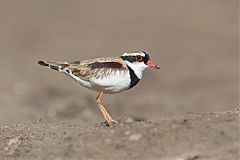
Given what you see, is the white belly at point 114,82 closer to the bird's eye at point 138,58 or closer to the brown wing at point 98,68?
the brown wing at point 98,68

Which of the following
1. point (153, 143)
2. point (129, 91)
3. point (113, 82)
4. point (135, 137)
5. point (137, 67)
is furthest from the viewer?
point (129, 91)

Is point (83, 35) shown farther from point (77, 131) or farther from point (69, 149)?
point (69, 149)

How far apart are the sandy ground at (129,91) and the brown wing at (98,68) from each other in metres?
0.73

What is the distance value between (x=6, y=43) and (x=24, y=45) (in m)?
0.57

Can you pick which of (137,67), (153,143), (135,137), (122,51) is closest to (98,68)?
(137,67)


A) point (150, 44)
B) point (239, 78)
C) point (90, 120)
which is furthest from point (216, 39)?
point (90, 120)

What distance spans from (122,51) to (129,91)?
2.92m

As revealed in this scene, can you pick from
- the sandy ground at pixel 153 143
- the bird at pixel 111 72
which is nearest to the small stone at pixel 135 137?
the sandy ground at pixel 153 143

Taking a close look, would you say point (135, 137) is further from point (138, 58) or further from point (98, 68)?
point (138, 58)

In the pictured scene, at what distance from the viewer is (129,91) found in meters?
16.6

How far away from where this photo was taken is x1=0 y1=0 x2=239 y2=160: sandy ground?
25.1 ft

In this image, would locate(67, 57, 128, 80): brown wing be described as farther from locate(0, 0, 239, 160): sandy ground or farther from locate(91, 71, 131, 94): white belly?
locate(0, 0, 239, 160): sandy ground

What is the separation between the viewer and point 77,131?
9.06 metres

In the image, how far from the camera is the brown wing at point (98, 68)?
923 cm
